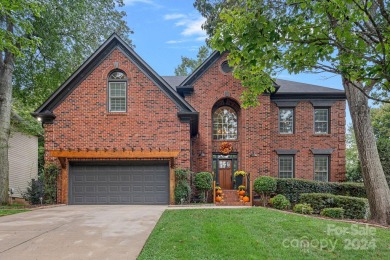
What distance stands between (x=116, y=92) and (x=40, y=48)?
5.10m

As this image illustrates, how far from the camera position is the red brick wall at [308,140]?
18.4 meters

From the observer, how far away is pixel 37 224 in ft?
28.2

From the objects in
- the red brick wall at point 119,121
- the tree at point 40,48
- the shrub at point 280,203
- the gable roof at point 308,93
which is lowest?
the shrub at point 280,203

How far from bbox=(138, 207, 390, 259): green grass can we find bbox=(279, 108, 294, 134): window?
1034 cm

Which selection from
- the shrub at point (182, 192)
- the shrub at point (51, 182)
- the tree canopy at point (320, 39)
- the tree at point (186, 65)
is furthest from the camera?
the tree at point (186, 65)

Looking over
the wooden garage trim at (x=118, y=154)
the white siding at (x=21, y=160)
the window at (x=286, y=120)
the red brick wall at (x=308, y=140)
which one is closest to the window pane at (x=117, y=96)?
the wooden garage trim at (x=118, y=154)

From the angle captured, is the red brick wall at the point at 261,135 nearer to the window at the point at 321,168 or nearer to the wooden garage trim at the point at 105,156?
the window at the point at 321,168

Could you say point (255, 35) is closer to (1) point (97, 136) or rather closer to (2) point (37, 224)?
(2) point (37, 224)

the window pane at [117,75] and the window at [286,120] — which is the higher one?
the window pane at [117,75]

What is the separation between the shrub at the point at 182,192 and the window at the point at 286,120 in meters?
7.89

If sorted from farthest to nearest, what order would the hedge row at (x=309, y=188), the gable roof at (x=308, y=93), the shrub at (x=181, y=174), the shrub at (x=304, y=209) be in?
the gable roof at (x=308, y=93)
the hedge row at (x=309, y=188)
the shrub at (x=181, y=174)
the shrub at (x=304, y=209)

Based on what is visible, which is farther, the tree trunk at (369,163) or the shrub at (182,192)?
the shrub at (182,192)

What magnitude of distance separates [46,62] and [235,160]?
40.1ft

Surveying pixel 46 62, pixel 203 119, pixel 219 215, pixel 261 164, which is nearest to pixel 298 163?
pixel 261 164
